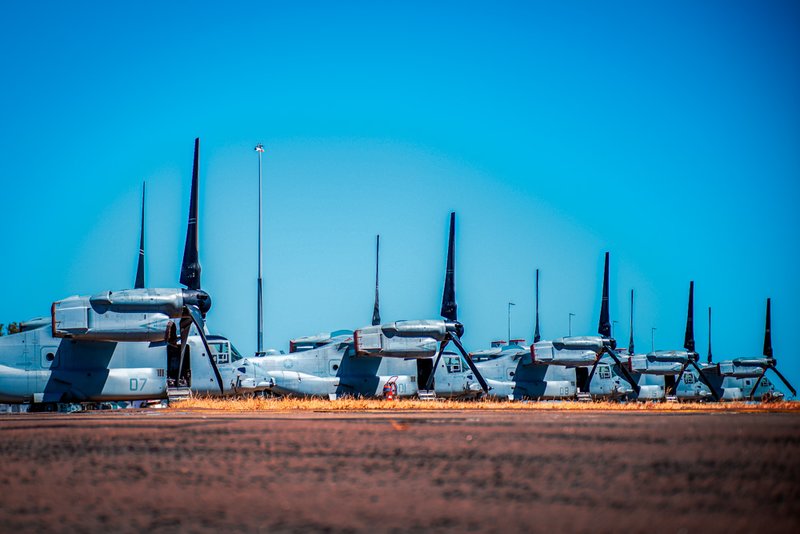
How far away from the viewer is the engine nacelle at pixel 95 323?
30.0 metres

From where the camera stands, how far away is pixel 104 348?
32250 mm

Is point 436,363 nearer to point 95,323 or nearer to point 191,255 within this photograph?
point 191,255

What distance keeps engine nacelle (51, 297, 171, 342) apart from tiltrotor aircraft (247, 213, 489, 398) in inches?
480

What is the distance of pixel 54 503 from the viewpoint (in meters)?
6.29

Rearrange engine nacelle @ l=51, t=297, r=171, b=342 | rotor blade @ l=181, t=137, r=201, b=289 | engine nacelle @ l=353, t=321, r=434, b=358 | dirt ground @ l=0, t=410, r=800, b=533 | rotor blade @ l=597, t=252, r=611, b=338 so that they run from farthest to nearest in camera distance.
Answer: rotor blade @ l=597, t=252, r=611, b=338
engine nacelle @ l=353, t=321, r=434, b=358
rotor blade @ l=181, t=137, r=201, b=289
engine nacelle @ l=51, t=297, r=171, b=342
dirt ground @ l=0, t=410, r=800, b=533

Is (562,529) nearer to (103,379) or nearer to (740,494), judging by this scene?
(740,494)

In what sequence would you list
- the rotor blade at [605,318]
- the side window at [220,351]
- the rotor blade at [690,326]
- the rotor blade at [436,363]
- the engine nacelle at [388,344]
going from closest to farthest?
1. the side window at [220,351]
2. the engine nacelle at [388,344]
3. the rotor blade at [436,363]
4. the rotor blade at [605,318]
5. the rotor blade at [690,326]

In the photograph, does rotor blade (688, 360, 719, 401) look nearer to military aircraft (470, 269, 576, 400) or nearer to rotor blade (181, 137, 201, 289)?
military aircraft (470, 269, 576, 400)

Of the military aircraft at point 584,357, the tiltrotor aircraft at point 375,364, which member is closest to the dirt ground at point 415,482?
the tiltrotor aircraft at point 375,364

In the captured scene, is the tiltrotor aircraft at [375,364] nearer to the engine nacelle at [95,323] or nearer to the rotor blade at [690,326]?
the engine nacelle at [95,323]

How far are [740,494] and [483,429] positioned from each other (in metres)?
6.18

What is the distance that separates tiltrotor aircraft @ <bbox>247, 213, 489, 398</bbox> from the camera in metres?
44.3

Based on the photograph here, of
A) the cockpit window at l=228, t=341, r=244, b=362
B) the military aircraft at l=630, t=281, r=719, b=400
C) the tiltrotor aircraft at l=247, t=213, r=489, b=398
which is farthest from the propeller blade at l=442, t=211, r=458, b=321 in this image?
the military aircraft at l=630, t=281, r=719, b=400

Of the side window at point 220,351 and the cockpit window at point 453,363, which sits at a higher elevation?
the side window at point 220,351
